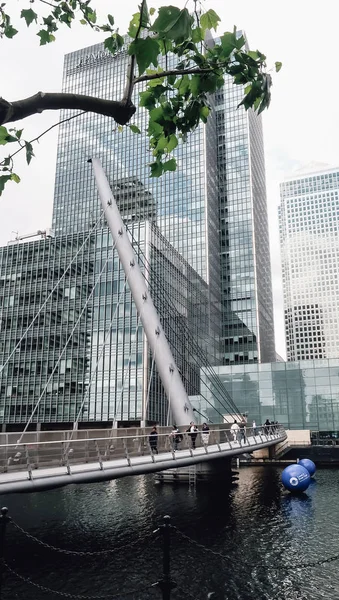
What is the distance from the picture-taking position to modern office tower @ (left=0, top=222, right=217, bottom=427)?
231 feet

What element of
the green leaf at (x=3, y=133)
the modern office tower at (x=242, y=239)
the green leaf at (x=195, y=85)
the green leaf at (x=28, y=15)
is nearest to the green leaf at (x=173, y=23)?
the green leaf at (x=195, y=85)

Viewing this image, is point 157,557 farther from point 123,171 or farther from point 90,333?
point 123,171

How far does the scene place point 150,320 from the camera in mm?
29266

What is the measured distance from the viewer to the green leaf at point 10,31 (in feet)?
19.6

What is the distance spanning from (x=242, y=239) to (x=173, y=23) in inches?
4698

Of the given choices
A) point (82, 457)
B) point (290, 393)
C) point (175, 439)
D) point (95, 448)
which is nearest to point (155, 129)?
point (82, 457)

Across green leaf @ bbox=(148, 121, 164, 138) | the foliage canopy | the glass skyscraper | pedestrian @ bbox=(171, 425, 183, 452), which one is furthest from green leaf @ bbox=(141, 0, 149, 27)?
the glass skyscraper

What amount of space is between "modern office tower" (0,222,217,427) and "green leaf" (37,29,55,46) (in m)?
60.8

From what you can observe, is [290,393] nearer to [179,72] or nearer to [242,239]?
[179,72]

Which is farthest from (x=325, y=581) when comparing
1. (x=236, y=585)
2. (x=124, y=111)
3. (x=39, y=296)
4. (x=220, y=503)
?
(x=39, y=296)

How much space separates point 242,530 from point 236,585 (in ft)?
21.7

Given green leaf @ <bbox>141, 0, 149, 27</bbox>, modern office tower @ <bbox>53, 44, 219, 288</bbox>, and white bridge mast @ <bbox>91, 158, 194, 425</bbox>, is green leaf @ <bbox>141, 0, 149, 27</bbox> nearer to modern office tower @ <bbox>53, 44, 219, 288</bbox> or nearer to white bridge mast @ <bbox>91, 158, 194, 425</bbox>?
white bridge mast @ <bbox>91, 158, 194, 425</bbox>

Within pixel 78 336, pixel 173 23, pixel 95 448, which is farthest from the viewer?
pixel 78 336

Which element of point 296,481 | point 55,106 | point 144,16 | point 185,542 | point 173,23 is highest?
point 144,16
